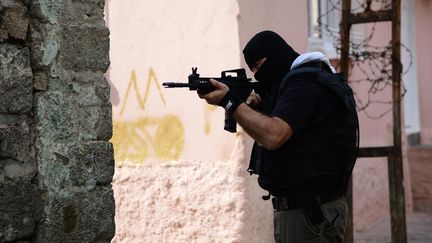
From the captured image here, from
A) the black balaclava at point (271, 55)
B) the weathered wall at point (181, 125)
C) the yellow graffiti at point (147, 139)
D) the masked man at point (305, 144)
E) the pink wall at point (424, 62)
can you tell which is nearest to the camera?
the masked man at point (305, 144)

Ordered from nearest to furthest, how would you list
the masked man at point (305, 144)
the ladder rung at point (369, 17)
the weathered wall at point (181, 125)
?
the masked man at point (305, 144)
the ladder rung at point (369, 17)
the weathered wall at point (181, 125)

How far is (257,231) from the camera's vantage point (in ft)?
22.5

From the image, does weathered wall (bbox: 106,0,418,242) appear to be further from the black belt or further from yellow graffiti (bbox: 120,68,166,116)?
the black belt

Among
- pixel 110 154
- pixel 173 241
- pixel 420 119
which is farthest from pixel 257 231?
pixel 420 119

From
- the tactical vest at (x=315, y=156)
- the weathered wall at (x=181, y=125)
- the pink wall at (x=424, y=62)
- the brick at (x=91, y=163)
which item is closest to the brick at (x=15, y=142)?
the brick at (x=91, y=163)

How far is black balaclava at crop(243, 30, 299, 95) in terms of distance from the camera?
3.91 metres

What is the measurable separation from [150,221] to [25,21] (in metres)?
3.93

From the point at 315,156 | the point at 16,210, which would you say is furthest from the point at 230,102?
the point at 16,210

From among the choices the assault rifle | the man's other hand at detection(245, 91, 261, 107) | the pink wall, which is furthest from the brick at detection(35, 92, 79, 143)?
the pink wall

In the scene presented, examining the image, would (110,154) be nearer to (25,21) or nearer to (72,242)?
(72,242)

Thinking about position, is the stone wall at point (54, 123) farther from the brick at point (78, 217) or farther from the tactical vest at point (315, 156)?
the tactical vest at point (315, 156)

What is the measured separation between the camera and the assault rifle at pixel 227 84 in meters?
3.71

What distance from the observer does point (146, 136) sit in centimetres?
742

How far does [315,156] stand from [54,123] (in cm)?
123
